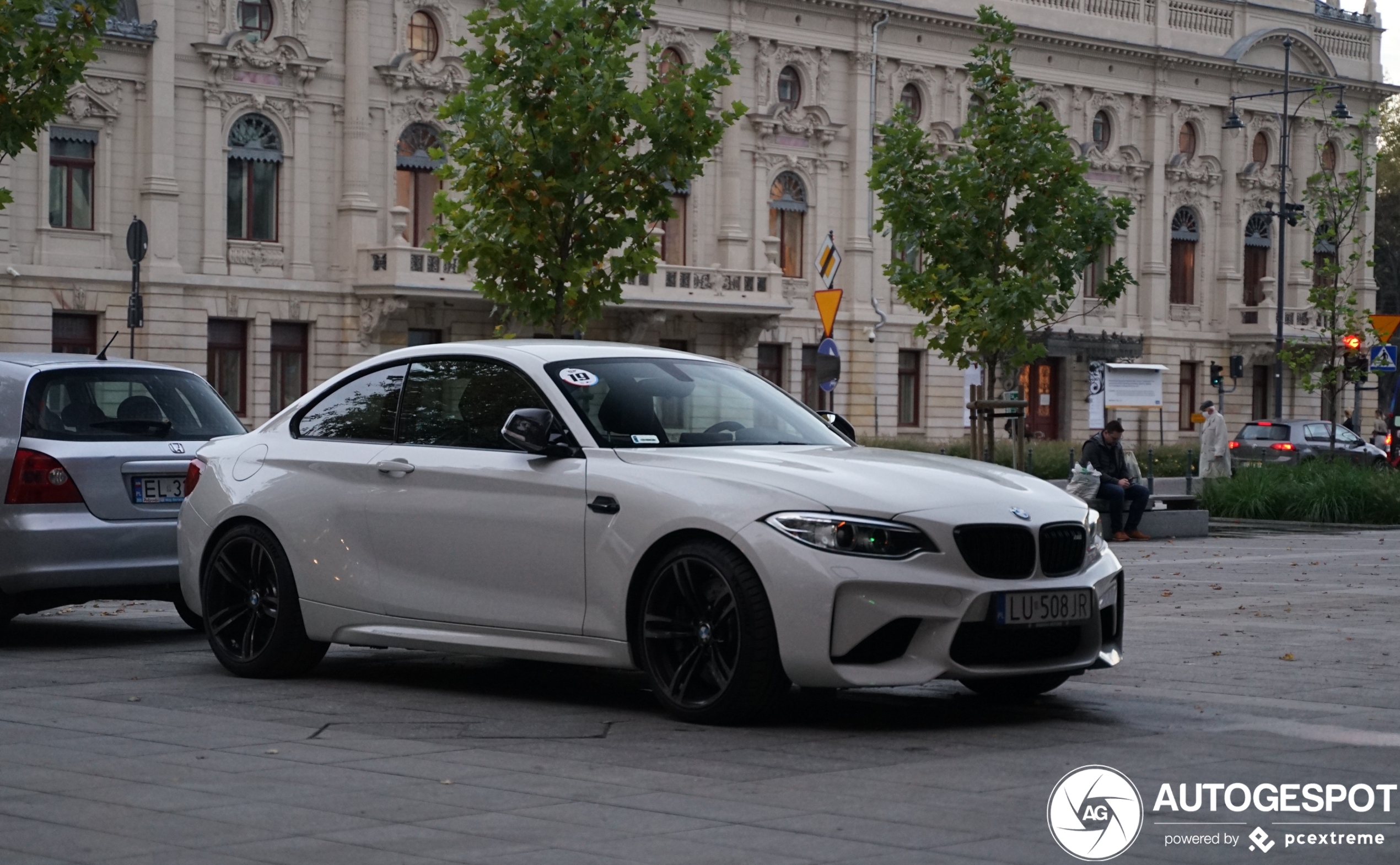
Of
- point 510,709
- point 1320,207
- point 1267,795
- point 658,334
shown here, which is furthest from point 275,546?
point 658,334

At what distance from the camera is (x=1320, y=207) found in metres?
44.3

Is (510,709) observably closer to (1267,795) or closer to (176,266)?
Result: (1267,795)

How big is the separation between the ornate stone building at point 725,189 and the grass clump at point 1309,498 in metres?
17.1

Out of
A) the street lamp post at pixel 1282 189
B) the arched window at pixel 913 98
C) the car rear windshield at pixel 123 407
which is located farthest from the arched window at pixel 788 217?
the car rear windshield at pixel 123 407

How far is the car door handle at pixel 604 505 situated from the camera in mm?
8375

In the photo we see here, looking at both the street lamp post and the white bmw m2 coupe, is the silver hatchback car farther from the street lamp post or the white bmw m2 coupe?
the street lamp post

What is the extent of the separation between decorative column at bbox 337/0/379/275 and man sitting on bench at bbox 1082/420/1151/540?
28.1 m

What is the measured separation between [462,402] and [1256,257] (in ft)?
219

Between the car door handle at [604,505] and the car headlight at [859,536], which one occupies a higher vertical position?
the car door handle at [604,505]

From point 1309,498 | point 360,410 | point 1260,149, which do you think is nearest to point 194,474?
point 360,410

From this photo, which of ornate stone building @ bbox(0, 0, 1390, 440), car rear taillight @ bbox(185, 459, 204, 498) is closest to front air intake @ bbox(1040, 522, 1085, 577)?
car rear taillight @ bbox(185, 459, 204, 498)

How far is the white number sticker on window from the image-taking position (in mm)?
9008

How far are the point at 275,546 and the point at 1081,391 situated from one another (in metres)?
58.7

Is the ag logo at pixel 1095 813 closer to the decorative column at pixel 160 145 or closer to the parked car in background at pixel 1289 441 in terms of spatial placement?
the decorative column at pixel 160 145
